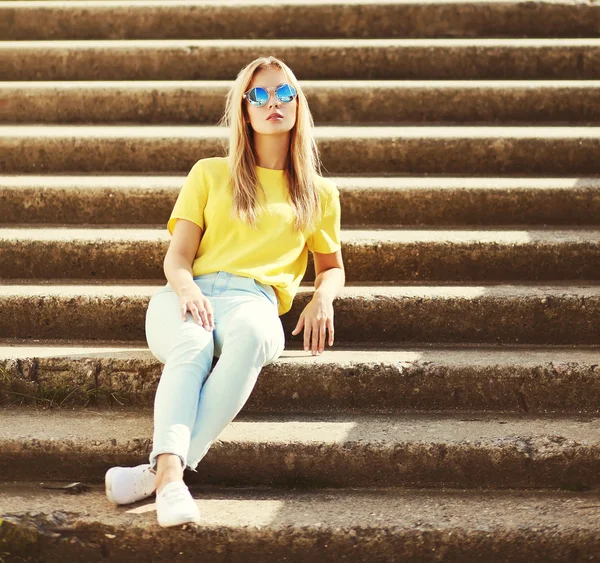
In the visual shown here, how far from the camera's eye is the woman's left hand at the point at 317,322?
2666 millimetres

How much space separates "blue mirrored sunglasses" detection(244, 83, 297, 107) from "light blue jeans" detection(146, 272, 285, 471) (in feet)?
2.04

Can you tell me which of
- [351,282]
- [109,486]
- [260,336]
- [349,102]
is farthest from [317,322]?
[349,102]

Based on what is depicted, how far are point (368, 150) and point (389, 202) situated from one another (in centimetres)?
38

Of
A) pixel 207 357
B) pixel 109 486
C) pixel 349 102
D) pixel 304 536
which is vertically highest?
pixel 349 102

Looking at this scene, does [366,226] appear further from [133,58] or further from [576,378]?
[133,58]

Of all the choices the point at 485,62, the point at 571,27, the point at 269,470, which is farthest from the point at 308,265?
the point at 571,27

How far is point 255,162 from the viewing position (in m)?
2.83

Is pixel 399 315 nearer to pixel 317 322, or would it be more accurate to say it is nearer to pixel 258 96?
pixel 317 322

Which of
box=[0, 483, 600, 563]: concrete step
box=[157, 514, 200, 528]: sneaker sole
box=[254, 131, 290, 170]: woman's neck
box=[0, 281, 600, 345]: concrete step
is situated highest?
box=[254, 131, 290, 170]: woman's neck

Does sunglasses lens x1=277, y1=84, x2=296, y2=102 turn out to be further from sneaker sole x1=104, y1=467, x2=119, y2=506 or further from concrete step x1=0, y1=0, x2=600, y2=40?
concrete step x1=0, y1=0, x2=600, y2=40

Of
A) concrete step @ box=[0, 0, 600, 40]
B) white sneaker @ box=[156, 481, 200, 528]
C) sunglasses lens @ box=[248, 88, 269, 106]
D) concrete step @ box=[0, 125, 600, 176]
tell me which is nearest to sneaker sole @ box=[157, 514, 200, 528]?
white sneaker @ box=[156, 481, 200, 528]

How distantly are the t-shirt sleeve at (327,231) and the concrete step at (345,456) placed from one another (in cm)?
69

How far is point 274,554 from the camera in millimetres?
2184

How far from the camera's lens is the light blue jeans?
2217mm
